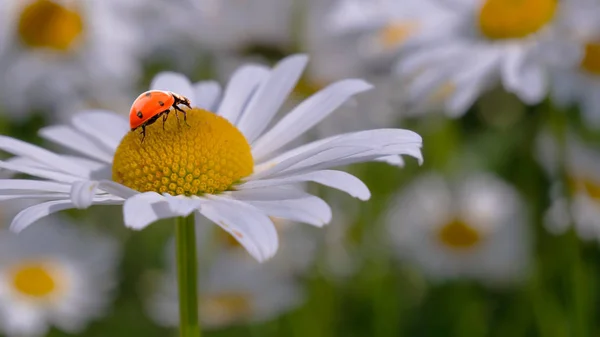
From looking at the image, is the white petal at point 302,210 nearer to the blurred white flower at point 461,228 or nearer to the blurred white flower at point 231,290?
the blurred white flower at point 231,290

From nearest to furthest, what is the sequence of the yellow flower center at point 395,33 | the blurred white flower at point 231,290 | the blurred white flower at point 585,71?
the blurred white flower at point 585,71 → the blurred white flower at point 231,290 → the yellow flower center at point 395,33

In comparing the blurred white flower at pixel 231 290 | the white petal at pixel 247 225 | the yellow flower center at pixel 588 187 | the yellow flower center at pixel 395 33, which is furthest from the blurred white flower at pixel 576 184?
the white petal at pixel 247 225

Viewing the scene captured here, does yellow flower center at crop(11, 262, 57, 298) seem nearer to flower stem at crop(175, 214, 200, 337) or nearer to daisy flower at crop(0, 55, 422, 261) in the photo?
daisy flower at crop(0, 55, 422, 261)

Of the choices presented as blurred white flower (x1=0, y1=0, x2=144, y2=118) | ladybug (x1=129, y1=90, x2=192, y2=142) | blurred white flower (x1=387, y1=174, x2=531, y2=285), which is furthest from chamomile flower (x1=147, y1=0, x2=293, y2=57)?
ladybug (x1=129, y1=90, x2=192, y2=142)

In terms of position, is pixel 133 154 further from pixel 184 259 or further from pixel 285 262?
pixel 285 262

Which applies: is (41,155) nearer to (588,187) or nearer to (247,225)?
(247,225)
